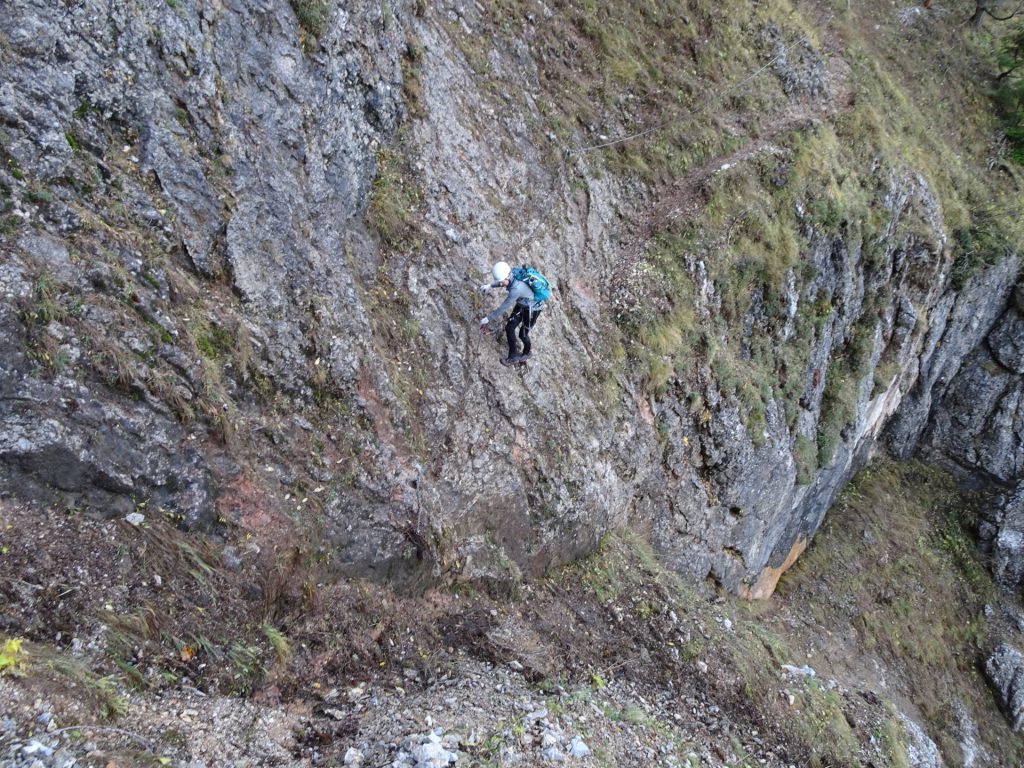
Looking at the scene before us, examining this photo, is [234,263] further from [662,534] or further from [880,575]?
[880,575]

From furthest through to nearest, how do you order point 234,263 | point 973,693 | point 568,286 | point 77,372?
point 973,693 < point 568,286 < point 234,263 < point 77,372

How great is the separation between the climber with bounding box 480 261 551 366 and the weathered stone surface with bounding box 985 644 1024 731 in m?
21.6

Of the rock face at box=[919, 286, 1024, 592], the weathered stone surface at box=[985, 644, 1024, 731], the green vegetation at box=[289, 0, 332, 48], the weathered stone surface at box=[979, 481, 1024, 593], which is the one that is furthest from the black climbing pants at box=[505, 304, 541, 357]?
the weathered stone surface at box=[979, 481, 1024, 593]

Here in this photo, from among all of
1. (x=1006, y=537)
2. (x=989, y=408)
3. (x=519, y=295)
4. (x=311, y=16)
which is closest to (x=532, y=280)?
(x=519, y=295)

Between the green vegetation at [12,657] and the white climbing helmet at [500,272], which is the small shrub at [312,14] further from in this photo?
the green vegetation at [12,657]

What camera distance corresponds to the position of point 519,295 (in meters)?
9.60

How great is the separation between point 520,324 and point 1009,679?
22.0 m

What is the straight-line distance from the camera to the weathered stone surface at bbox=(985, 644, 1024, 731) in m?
19.5

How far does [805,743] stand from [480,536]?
678cm

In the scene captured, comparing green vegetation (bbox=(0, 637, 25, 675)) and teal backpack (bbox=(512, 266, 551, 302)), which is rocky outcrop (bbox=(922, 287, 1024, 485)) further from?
green vegetation (bbox=(0, 637, 25, 675))

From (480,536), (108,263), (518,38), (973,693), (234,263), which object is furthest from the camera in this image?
(973,693)

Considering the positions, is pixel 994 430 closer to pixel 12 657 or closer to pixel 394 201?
pixel 394 201

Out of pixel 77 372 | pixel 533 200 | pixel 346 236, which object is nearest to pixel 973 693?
pixel 533 200

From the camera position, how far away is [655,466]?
1319 centimetres
